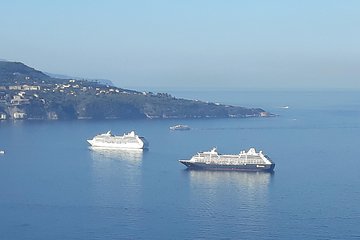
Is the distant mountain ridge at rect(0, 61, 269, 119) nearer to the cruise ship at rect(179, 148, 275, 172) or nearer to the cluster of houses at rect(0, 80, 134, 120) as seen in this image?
the cluster of houses at rect(0, 80, 134, 120)

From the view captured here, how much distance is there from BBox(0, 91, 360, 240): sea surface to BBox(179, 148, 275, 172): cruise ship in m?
0.43

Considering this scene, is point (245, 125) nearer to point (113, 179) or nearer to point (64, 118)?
point (64, 118)

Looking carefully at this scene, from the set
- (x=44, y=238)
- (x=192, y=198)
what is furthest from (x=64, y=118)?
(x=44, y=238)

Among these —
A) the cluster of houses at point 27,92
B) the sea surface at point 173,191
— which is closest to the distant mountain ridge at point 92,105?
the cluster of houses at point 27,92

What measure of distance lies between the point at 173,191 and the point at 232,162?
16.1 ft

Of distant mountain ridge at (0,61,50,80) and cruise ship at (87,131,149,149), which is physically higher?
distant mountain ridge at (0,61,50,80)

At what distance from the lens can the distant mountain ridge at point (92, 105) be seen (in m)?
47.5

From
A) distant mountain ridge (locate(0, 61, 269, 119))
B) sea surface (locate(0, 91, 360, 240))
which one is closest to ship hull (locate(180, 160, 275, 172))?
sea surface (locate(0, 91, 360, 240))

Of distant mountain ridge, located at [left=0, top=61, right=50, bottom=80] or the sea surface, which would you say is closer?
the sea surface

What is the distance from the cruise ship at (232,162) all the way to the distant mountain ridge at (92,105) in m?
23.6

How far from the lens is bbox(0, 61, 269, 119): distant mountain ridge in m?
47.5

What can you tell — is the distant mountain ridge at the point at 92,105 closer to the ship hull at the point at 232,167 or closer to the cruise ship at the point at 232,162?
the cruise ship at the point at 232,162

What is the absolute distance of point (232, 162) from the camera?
24.7 metres

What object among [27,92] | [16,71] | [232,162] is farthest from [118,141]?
[16,71]
